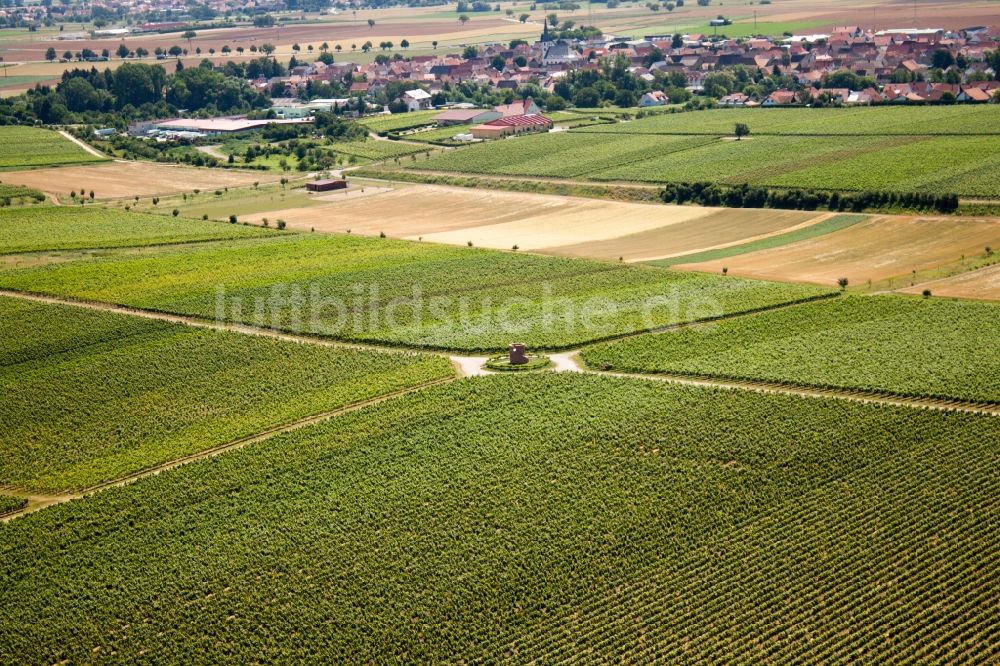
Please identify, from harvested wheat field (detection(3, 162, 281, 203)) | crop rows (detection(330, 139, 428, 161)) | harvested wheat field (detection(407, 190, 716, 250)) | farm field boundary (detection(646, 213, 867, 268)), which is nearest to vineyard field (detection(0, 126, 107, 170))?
harvested wheat field (detection(3, 162, 281, 203))

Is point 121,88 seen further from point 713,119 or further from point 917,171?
point 917,171

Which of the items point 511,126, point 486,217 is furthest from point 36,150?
point 486,217

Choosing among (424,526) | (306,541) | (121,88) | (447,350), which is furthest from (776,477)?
(121,88)

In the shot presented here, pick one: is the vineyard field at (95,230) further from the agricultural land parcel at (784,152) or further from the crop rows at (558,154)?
the agricultural land parcel at (784,152)

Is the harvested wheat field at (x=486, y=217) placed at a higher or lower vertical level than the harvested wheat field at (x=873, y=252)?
lower

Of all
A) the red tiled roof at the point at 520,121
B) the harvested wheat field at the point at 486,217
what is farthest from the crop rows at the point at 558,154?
the red tiled roof at the point at 520,121
